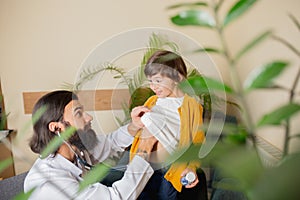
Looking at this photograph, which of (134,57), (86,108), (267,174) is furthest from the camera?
(134,57)

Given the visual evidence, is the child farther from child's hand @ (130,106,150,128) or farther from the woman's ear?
the woman's ear

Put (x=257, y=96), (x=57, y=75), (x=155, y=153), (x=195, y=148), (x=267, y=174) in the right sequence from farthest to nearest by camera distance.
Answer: (x=57, y=75), (x=257, y=96), (x=155, y=153), (x=195, y=148), (x=267, y=174)

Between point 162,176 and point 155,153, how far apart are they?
0.13 m

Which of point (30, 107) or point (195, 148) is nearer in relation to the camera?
point (195, 148)

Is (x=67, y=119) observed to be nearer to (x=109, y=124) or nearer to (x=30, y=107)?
(x=109, y=124)

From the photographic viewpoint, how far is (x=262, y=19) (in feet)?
6.49

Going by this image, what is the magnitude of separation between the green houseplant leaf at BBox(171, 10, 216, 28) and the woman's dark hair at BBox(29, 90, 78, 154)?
938mm

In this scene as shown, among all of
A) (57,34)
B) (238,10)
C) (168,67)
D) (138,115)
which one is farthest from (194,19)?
(57,34)

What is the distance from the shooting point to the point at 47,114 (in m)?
1.20

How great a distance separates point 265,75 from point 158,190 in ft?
3.41

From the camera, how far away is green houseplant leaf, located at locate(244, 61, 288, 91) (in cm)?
27

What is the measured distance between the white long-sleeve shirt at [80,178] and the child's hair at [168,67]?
29 centimetres

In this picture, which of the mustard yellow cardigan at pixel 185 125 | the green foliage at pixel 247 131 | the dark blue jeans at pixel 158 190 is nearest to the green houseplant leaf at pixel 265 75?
the green foliage at pixel 247 131

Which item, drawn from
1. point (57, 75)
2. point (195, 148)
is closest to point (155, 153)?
point (195, 148)
